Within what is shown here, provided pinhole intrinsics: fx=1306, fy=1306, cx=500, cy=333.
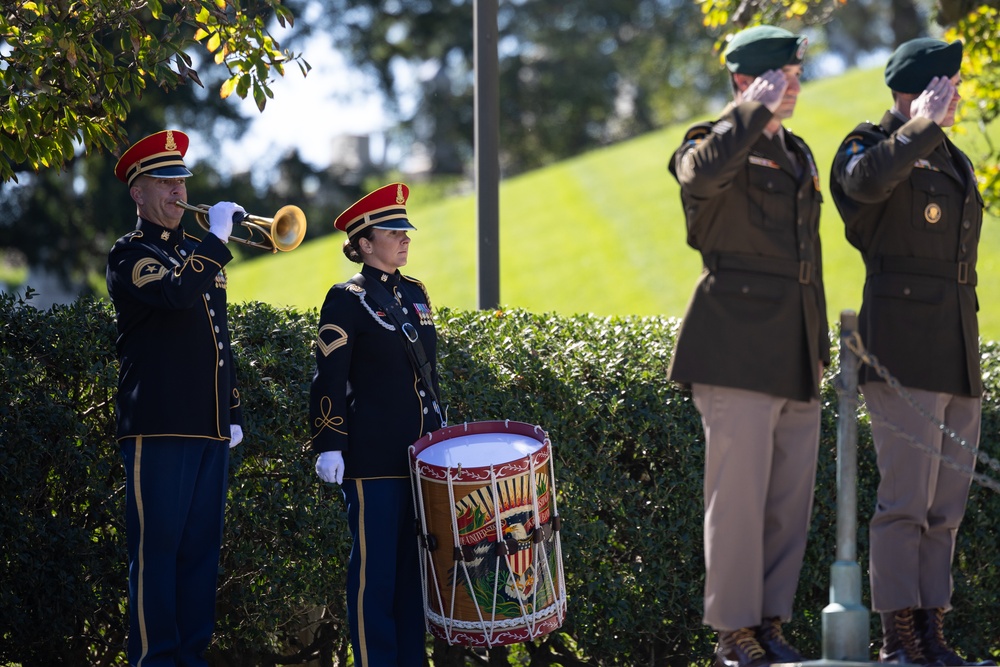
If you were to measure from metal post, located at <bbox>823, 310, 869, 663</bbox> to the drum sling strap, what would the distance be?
181cm

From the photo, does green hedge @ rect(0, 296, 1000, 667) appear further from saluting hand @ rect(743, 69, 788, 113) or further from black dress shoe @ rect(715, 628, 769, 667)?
saluting hand @ rect(743, 69, 788, 113)

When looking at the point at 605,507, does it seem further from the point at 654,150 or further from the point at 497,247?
the point at 654,150

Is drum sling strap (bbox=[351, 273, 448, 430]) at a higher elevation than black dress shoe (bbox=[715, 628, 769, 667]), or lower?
higher

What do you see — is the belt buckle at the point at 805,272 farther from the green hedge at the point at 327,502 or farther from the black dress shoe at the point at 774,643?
the green hedge at the point at 327,502

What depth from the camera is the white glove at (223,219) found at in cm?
517

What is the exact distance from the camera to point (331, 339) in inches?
208

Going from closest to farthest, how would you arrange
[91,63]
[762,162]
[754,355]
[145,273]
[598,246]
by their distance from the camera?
[754,355] → [762,162] → [145,273] → [91,63] → [598,246]

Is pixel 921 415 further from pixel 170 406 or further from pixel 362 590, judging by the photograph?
pixel 170 406

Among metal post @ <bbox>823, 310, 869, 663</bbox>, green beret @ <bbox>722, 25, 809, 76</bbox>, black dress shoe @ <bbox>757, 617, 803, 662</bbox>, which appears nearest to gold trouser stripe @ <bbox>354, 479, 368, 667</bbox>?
black dress shoe @ <bbox>757, 617, 803, 662</bbox>

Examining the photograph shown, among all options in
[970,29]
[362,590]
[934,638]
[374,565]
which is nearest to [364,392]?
[374,565]

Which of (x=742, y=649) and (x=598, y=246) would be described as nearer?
(x=742, y=649)

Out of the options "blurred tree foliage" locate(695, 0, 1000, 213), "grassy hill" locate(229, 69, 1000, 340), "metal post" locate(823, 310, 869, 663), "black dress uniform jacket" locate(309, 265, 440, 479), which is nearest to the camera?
"metal post" locate(823, 310, 869, 663)

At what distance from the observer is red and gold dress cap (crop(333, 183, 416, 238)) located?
5.45 meters

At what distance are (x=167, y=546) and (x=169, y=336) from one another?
0.84 m
